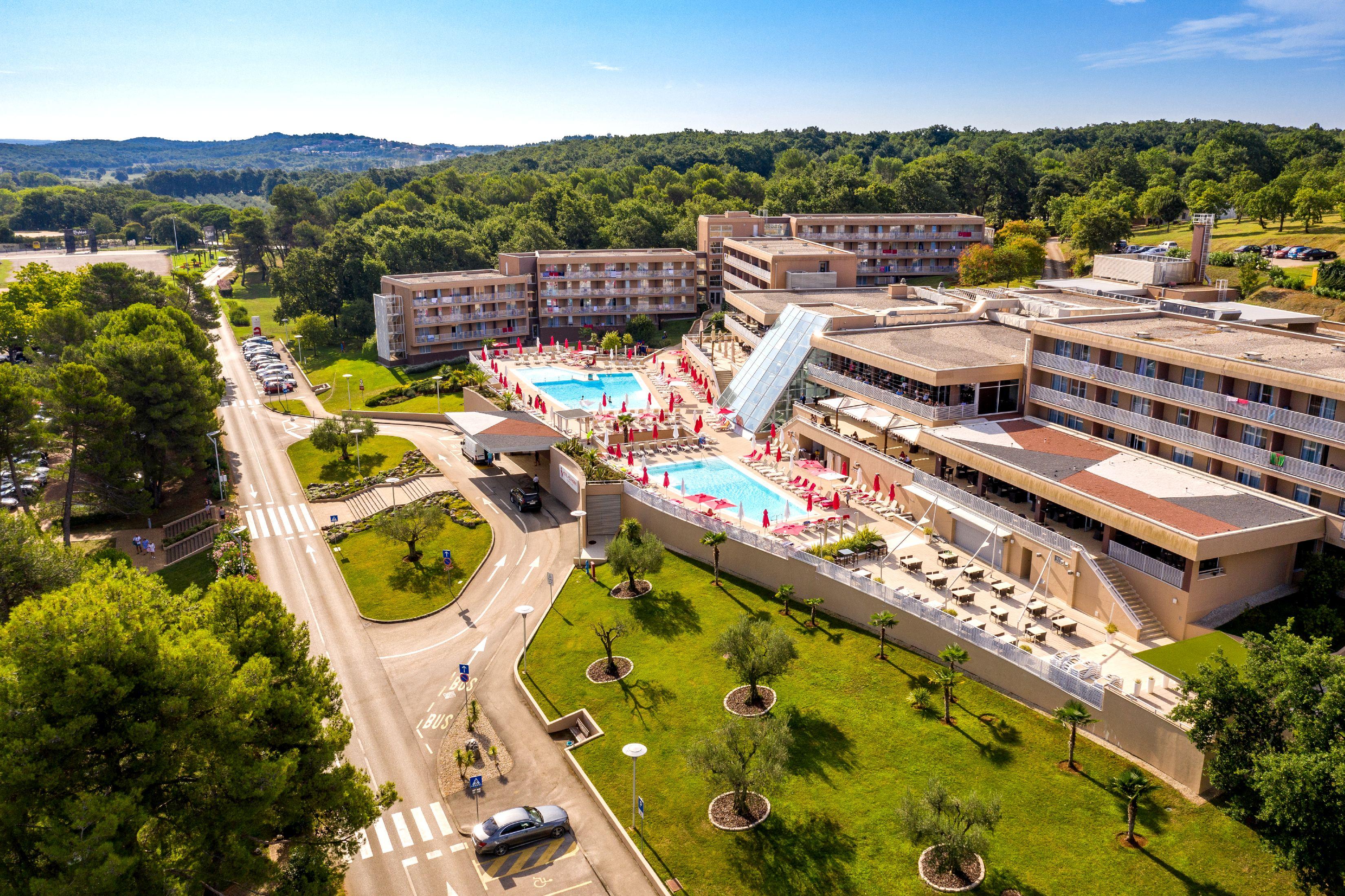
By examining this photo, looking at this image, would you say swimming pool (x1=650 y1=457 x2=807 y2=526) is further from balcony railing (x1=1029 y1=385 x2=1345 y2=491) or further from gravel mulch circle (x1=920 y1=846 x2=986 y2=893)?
gravel mulch circle (x1=920 y1=846 x2=986 y2=893)

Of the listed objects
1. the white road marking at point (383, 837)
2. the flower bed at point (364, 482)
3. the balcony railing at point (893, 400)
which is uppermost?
the balcony railing at point (893, 400)

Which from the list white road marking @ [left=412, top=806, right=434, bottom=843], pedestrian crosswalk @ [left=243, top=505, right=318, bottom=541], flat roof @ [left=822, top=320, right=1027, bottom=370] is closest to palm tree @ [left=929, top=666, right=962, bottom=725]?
white road marking @ [left=412, top=806, right=434, bottom=843]

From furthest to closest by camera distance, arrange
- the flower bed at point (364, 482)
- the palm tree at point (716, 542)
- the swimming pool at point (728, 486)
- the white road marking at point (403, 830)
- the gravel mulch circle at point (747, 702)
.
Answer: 1. the flower bed at point (364, 482)
2. the swimming pool at point (728, 486)
3. the palm tree at point (716, 542)
4. the gravel mulch circle at point (747, 702)
5. the white road marking at point (403, 830)

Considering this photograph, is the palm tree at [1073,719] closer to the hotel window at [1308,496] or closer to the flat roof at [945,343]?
the hotel window at [1308,496]

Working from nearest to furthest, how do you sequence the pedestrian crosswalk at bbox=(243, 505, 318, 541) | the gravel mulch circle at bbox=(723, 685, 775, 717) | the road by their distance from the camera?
the road < the gravel mulch circle at bbox=(723, 685, 775, 717) < the pedestrian crosswalk at bbox=(243, 505, 318, 541)

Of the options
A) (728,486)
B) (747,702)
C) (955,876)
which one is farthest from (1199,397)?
(955,876)

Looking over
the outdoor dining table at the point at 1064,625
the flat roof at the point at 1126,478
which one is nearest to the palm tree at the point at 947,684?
the outdoor dining table at the point at 1064,625

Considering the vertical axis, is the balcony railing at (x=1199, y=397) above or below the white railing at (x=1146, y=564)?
above
